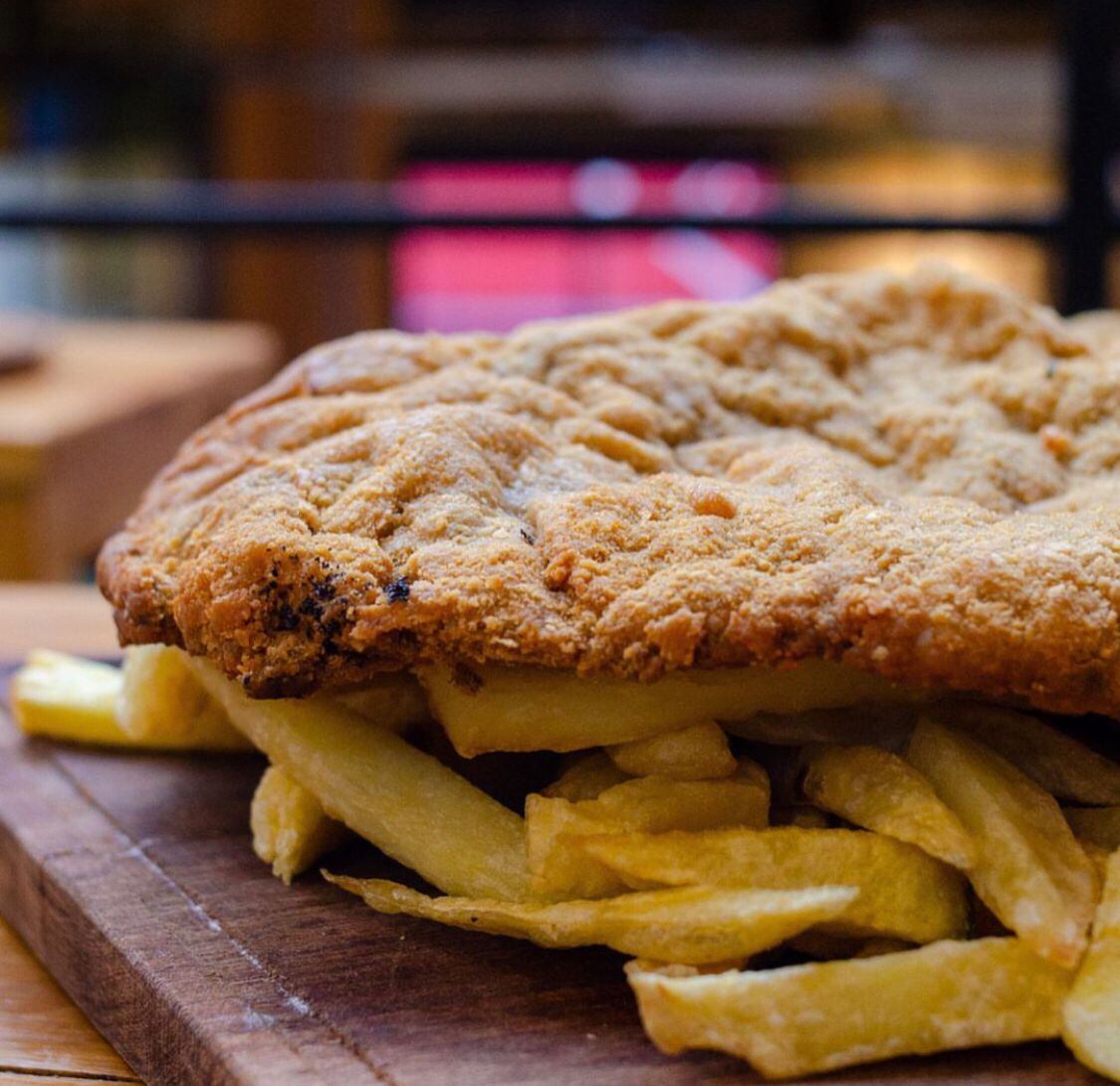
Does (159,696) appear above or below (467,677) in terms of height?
below

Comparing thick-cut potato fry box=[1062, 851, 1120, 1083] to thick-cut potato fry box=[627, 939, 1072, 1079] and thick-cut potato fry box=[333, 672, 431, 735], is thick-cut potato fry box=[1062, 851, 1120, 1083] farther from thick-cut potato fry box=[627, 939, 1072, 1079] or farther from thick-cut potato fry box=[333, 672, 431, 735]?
thick-cut potato fry box=[333, 672, 431, 735]

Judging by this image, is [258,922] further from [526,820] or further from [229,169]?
[229,169]

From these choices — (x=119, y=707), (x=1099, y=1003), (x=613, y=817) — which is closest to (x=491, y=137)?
(x=119, y=707)

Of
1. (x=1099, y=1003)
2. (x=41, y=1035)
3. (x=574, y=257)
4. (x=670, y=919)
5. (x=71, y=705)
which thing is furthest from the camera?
(x=574, y=257)

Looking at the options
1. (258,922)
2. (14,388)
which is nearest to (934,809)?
(258,922)

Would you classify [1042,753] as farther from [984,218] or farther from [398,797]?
[984,218]

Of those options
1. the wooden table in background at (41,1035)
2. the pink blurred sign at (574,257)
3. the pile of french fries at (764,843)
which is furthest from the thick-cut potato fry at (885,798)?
the pink blurred sign at (574,257)

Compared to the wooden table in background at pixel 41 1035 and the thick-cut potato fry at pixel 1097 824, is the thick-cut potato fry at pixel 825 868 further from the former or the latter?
the wooden table in background at pixel 41 1035
